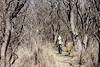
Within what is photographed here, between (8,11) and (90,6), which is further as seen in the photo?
(90,6)

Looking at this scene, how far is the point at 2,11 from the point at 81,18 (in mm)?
1585

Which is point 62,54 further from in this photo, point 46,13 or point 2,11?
point 2,11

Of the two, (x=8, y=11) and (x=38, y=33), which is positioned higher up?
(x=8, y=11)

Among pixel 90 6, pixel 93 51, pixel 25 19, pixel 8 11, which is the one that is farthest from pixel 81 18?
pixel 8 11

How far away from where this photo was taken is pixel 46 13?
4098 millimetres

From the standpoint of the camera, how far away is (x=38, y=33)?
405 centimetres

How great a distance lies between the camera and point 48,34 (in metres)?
4.08

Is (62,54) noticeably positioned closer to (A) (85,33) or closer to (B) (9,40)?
(A) (85,33)

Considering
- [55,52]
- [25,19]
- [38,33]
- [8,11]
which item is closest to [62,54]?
[55,52]

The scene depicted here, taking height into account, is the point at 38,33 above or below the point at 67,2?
below

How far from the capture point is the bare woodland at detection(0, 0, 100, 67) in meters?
3.97

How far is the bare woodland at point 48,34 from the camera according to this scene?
3.97 metres

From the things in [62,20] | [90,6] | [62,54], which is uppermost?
[90,6]

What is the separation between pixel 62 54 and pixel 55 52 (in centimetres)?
14
